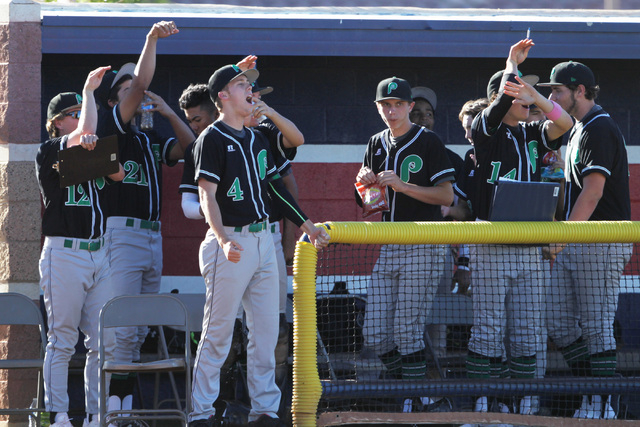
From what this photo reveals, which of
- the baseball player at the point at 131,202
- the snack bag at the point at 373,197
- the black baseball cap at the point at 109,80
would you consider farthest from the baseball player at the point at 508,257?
the black baseball cap at the point at 109,80

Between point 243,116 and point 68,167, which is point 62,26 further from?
point 243,116

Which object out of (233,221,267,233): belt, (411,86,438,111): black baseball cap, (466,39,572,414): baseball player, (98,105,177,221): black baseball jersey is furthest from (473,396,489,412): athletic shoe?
(98,105,177,221): black baseball jersey

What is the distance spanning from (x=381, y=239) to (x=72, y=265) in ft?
6.12

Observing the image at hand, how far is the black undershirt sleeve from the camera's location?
457cm

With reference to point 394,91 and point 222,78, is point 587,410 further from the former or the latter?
point 222,78

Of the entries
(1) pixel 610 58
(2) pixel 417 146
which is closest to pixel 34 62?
(2) pixel 417 146

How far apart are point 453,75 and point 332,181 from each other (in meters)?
1.21

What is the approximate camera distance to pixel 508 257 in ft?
15.0

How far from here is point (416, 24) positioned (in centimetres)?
576

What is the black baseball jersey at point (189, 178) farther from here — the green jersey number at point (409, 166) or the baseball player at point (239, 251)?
the green jersey number at point (409, 166)

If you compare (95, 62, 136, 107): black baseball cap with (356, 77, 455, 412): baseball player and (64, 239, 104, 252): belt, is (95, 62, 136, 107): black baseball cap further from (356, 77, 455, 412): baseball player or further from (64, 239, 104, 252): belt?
(356, 77, 455, 412): baseball player

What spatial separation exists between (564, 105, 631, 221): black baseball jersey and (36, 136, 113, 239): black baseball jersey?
283 centimetres

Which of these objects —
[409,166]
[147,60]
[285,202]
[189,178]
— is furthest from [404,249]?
[147,60]

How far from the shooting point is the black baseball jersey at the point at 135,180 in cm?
533
